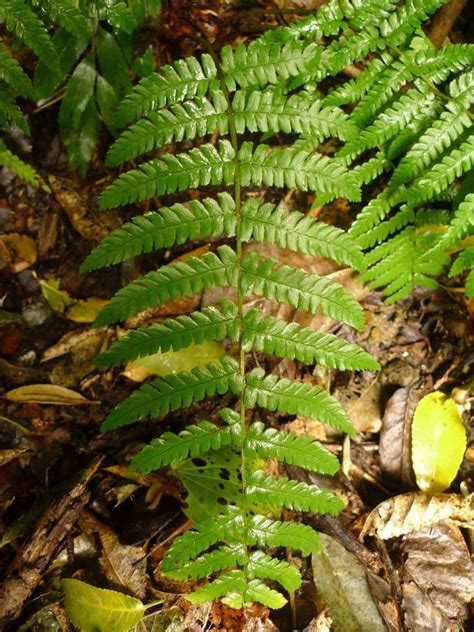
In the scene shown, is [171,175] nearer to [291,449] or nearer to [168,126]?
[168,126]

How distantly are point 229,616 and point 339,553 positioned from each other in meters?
0.58

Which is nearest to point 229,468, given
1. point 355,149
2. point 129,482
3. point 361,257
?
point 129,482

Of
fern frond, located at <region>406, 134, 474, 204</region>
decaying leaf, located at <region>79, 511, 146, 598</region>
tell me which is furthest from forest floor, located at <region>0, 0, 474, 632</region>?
fern frond, located at <region>406, 134, 474, 204</region>

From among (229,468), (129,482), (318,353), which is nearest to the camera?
(318,353)

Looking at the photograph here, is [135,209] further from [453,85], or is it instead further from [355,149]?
[453,85]

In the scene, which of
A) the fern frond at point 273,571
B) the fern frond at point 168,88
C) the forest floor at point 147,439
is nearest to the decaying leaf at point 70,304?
the forest floor at point 147,439

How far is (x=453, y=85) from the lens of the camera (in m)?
2.26

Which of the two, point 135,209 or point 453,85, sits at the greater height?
point 453,85

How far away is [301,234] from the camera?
2051mm

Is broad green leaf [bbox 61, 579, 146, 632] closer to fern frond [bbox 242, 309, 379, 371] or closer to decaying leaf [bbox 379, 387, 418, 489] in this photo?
fern frond [bbox 242, 309, 379, 371]

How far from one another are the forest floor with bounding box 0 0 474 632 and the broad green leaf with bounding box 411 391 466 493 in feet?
0.26

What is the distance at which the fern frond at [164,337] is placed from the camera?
6.35 feet

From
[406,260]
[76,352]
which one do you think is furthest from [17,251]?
[406,260]

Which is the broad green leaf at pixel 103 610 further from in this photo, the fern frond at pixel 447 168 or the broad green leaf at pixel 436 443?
the fern frond at pixel 447 168
